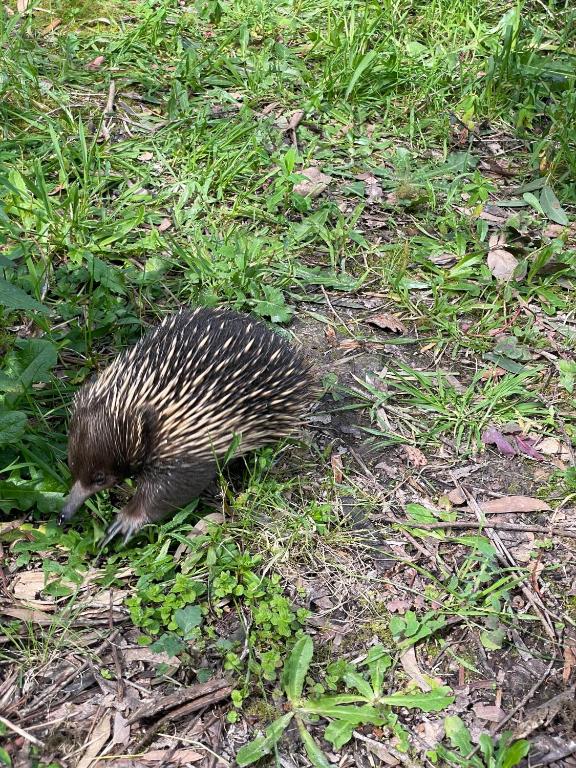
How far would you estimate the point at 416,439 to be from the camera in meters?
3.16

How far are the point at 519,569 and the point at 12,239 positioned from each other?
2.34m

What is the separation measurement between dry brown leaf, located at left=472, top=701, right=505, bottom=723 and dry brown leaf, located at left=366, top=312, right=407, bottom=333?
1.63 meters

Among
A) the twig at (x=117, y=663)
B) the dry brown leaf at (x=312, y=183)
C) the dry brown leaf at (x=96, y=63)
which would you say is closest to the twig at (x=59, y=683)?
the twig at (x=117, y=663)

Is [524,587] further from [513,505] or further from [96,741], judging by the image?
[96,741]

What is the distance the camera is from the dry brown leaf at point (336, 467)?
3004mm

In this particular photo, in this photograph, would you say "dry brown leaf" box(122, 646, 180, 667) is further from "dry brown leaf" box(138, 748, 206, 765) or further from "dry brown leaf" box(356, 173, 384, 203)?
"dry brown leaf" box(356, 173, 384, 203)

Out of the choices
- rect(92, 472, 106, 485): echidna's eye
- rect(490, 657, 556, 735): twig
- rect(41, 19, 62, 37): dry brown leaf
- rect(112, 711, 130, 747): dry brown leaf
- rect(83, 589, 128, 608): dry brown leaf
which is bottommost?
rect(112, 711, 130, 747): dry brown leaf

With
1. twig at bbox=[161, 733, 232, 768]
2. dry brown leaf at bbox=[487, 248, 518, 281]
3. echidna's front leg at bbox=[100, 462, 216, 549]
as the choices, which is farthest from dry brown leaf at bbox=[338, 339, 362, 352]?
twig at bbox=[161, 733, 232, 768]

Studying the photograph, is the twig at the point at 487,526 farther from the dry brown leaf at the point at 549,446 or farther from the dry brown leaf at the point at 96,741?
the dry brown leaf at the point at 96,741

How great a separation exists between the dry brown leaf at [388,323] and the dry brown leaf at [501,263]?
0.53 meters

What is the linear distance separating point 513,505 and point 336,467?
0.63m

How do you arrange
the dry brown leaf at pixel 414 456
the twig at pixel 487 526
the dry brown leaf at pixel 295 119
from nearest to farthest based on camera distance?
the twig at pixel 487 526, the dry brown leaf at pixel 414 456, the dry brown leaf at pixel 295 119

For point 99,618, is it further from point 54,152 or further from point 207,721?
point 54,152

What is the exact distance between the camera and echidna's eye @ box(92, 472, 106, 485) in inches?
103
